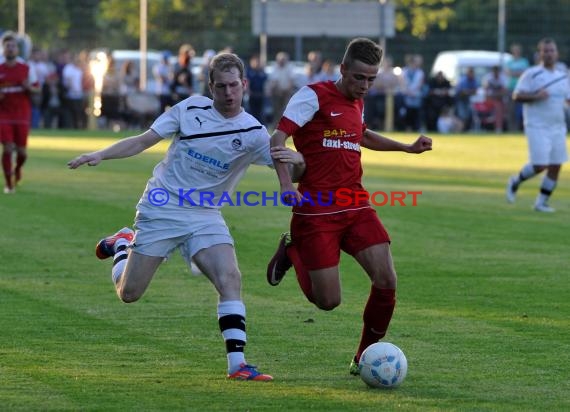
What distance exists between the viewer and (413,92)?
42.8m

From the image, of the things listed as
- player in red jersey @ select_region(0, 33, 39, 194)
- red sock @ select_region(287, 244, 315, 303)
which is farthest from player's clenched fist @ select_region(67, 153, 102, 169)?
player in red jersey @ select_region(0, 33, 39, 194)

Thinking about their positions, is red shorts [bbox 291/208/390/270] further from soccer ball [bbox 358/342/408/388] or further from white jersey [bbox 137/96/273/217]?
soccer ball [bbox 358/342/408/388]

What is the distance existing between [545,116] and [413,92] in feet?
75.4

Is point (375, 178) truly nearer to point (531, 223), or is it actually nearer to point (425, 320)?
point (531, 223)

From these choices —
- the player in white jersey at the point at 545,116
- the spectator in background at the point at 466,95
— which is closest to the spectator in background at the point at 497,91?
the spectator in background at the point at 466,95

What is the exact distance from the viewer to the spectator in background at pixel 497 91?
43.6m

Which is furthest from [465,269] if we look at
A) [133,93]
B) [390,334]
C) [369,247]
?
[133,93]

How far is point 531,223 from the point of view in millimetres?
18125

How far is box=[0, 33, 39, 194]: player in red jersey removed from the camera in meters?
21.0

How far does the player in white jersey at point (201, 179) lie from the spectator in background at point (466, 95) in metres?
35.1

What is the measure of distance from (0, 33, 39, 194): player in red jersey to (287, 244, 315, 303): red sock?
12621 millimetres

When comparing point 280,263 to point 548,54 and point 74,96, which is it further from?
point 74,96

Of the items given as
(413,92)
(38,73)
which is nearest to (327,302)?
(38,73)

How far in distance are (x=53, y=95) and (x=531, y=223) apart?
27056 millimetres
